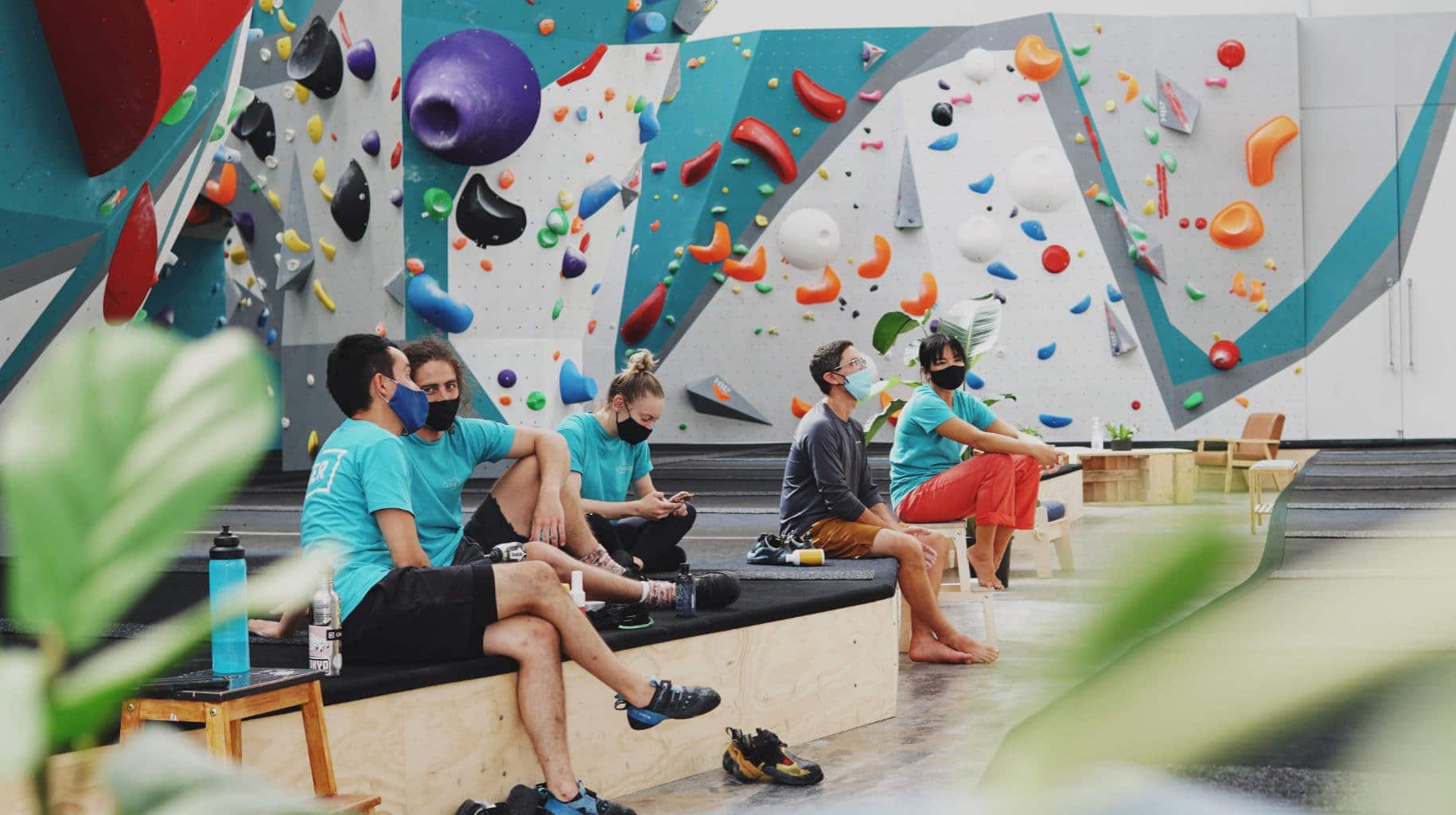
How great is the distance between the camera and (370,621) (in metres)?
3.06

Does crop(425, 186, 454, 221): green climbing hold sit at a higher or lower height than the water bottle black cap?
higher

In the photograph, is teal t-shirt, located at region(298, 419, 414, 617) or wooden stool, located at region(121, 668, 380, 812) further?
teal t-shirt, located at region(298, 419, 414, 617)

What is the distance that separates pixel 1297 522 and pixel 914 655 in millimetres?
2903

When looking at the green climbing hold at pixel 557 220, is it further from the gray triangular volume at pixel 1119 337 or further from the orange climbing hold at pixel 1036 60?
the gray triangular volume at pixel 1119 337

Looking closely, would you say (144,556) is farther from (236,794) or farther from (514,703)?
(514,703)

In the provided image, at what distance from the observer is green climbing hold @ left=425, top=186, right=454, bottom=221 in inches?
327

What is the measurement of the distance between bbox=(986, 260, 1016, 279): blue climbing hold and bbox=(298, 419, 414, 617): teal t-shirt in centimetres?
1089

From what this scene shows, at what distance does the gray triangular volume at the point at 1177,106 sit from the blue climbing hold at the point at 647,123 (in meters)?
6.16

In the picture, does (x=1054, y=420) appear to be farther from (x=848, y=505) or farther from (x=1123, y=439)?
(x=848, y=505)

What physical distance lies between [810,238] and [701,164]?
1237 mm

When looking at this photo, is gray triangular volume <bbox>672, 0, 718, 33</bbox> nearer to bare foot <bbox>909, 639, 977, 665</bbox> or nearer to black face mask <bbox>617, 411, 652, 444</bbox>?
black face mask <bbox>617, 411, 652, 444</bbox>

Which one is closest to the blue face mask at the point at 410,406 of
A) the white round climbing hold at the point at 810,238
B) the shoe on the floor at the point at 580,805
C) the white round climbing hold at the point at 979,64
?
the shoe on the floor at the point at 580,805

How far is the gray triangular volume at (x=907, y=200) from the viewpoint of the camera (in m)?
13.7

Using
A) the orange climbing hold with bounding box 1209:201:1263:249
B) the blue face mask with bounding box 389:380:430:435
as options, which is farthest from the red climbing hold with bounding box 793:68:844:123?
the blue face mask with bounding box 389:380:430:435
